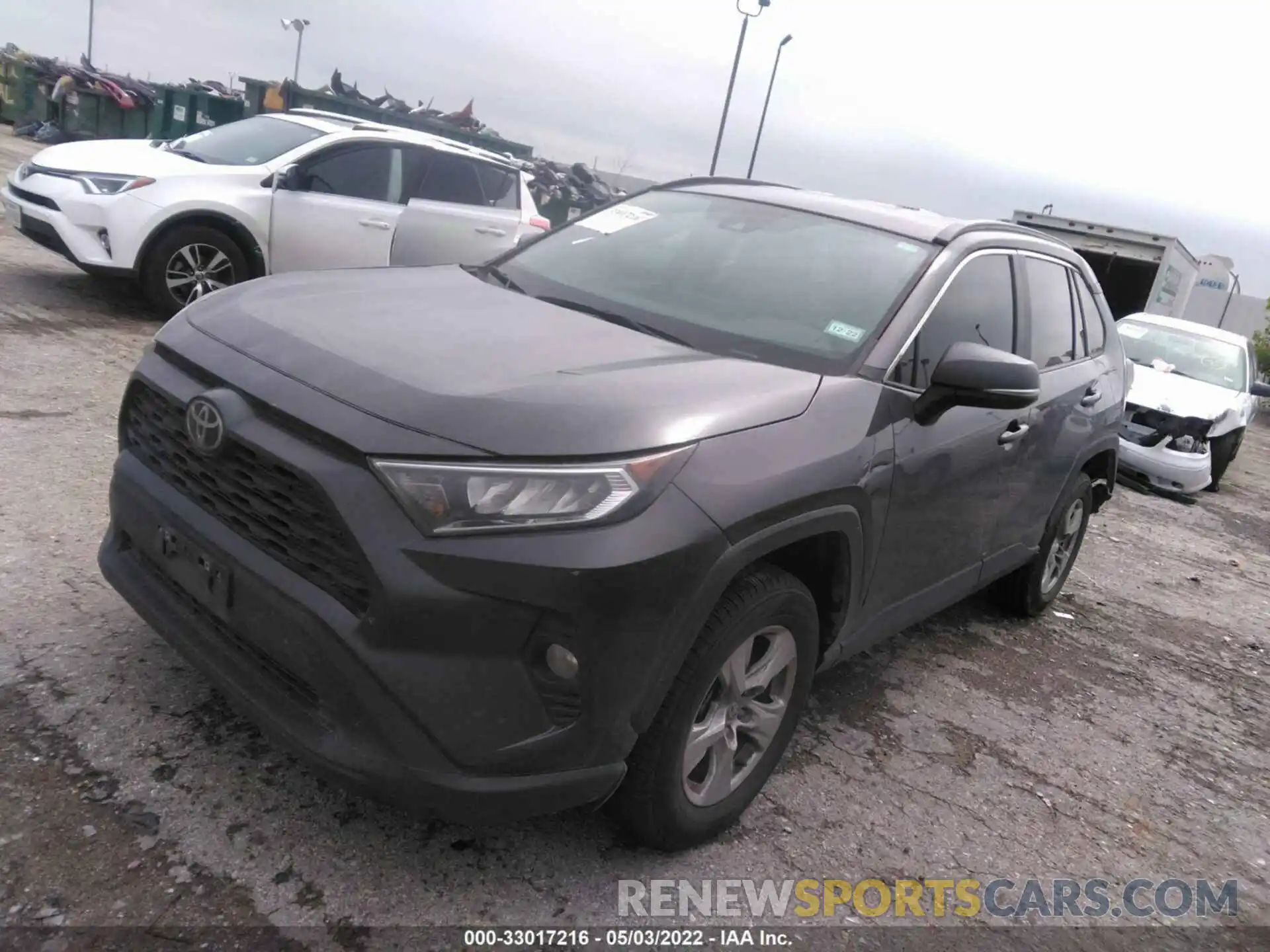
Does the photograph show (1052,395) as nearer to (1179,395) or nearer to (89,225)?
(89,225)

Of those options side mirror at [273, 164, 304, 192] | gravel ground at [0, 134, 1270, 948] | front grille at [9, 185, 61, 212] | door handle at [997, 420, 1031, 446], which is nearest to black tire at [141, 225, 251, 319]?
side mirror at [273, 164, 304, 192]

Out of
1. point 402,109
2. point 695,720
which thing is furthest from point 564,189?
point 695,720

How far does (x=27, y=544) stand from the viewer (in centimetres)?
364

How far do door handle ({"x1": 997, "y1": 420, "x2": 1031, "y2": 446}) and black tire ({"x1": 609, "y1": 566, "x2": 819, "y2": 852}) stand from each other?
4.24ft

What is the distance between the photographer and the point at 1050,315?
14.2 ft

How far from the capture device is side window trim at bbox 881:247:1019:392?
3018 mm

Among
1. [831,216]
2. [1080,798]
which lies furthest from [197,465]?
[1080,798]

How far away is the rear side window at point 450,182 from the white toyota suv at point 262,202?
1 centimetres

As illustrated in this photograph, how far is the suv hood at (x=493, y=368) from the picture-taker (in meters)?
2.21

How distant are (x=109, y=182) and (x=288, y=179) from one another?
1236mm

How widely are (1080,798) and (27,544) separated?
3.83 meters

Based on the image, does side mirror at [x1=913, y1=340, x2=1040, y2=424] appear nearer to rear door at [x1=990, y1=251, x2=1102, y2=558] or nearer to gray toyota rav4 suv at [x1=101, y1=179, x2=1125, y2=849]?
gray toyota rav4 suv at [x1=101, y1=179, x2=1125, y2=849]

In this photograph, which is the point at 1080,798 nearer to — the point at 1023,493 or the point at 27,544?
the point at 1023,493

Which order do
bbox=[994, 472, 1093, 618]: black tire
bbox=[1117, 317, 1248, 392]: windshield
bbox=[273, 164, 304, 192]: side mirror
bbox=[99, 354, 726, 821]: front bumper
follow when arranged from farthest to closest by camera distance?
bbox=[1117, 317, 1248, 392]: windshield < bbox=[273, 164, 304, 192]: side mirror < bbox=[994, 472, 1093, 618]: black tire < bbox=[99, 354, 726, 821]: front bumper
